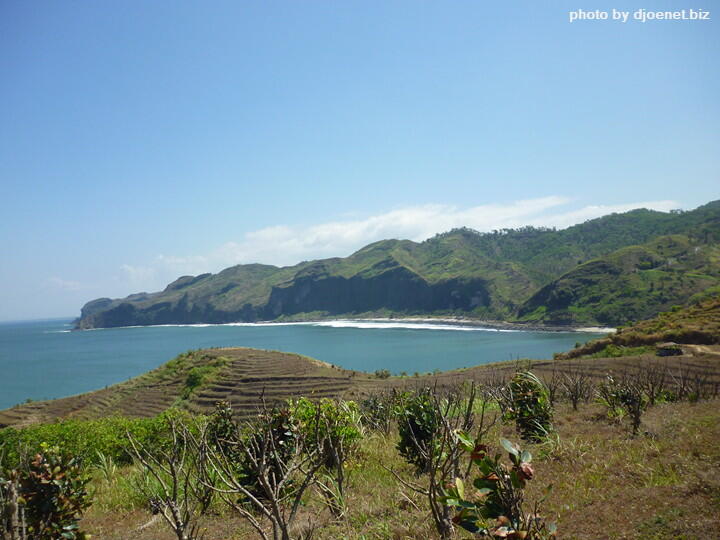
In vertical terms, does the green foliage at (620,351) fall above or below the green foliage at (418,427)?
below

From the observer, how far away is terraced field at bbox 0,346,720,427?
32116mm

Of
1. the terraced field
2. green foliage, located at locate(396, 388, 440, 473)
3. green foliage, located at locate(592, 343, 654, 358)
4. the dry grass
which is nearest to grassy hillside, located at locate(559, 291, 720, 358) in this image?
green foliage, located at locate(592, 343, 654, 358)

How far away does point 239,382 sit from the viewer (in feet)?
129

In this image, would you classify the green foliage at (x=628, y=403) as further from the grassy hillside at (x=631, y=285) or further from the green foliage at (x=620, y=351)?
the grassy hillside at (x=631, y=285)

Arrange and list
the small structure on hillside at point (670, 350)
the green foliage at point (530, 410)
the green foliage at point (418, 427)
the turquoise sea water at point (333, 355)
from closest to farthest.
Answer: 1. the green foliage at point (418, 427)
2. the green foliage at point (530, 410)
3. the small structure on hillside at point (670, 350)
4. the turquoise sea water at point (333, 355)

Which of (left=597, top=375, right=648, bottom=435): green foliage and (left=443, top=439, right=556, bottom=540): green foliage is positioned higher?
(left=443, top=439, right=556, bottom=540): green foliage

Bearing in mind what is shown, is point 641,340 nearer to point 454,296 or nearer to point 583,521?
point 583,521

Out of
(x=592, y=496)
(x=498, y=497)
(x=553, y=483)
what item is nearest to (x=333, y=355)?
(x=553, y=483)

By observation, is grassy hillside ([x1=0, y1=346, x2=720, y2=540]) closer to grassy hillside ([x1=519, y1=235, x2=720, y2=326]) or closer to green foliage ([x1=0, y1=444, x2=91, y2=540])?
green foliage ([x1=0, y1=444, x2=91, y2=540])

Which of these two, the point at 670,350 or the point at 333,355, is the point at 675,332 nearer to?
the point at 670,350

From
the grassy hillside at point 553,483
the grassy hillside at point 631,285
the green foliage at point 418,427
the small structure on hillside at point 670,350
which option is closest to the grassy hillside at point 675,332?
the small structure on hillside at point 670,350

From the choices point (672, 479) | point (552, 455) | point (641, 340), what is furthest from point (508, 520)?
point (641, 340)

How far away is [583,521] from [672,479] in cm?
180

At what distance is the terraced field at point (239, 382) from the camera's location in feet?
105
